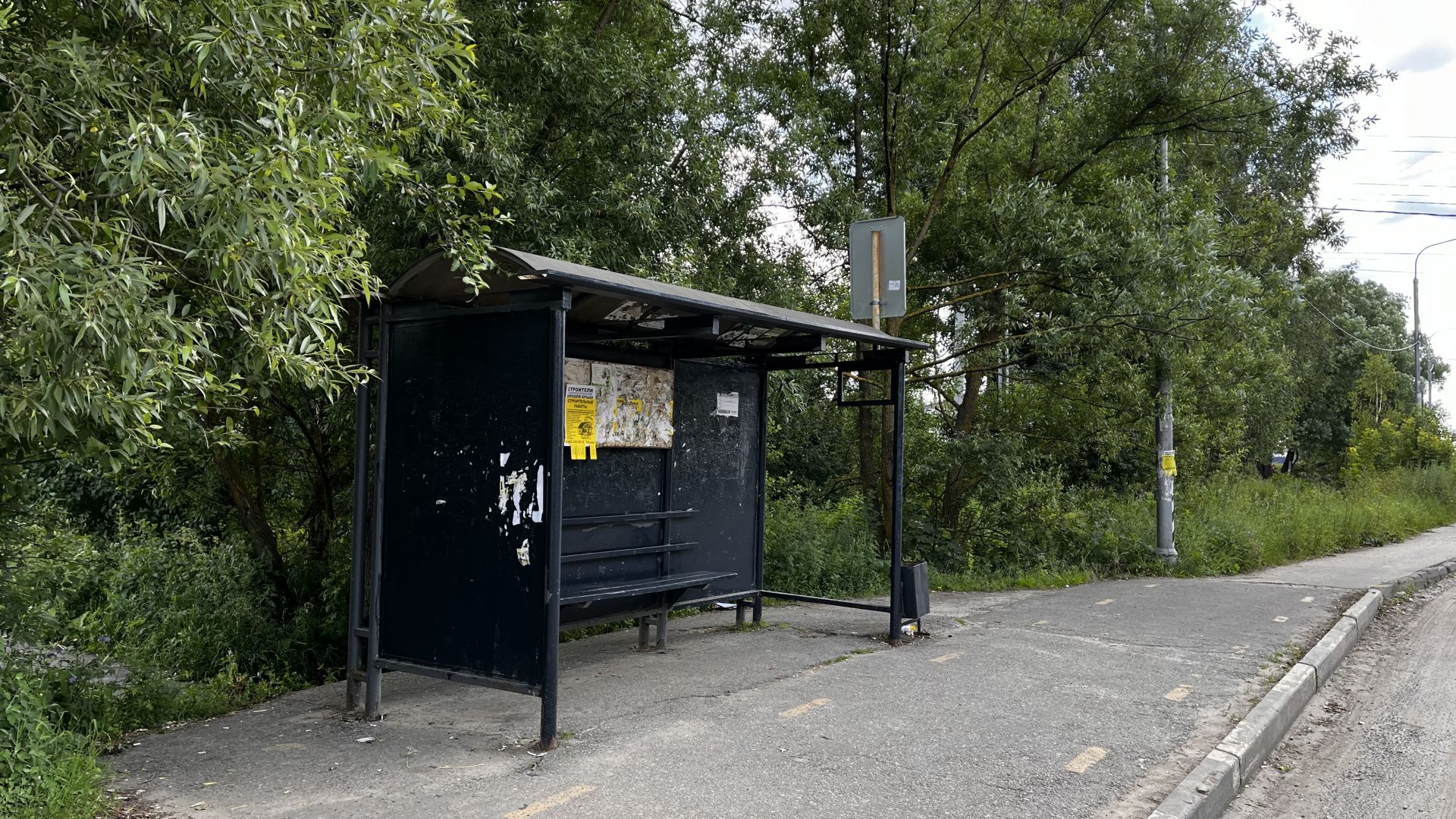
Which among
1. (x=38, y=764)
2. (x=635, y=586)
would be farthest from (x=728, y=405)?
(x=38, y=764)

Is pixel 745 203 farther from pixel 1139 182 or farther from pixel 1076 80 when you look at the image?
pixel 1076 80

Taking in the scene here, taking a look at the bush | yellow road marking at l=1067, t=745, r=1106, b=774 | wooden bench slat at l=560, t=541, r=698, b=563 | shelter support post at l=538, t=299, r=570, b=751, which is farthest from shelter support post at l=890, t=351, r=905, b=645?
shelter support post at l=538, t=299, r=570, b=751

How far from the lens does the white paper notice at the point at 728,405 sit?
8484 mm

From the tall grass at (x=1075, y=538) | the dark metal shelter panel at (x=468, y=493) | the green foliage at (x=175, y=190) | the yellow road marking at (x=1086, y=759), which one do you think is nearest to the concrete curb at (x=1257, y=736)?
the yellow road marking at (x=1086, y=759)

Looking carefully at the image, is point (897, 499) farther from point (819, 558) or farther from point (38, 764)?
point (38, 764)

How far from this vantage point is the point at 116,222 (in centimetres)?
402

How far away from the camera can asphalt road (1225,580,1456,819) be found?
5211 mm

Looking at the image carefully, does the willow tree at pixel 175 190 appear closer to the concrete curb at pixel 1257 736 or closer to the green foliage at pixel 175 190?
the green foliage at pixel 175 190

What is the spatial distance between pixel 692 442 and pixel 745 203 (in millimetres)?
4334

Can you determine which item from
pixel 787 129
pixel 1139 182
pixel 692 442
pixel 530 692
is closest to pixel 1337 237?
pixel 1139 182

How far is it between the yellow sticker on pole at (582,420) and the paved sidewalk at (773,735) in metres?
1.55

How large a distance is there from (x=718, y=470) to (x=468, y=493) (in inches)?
122

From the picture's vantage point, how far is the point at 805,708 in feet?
20.6

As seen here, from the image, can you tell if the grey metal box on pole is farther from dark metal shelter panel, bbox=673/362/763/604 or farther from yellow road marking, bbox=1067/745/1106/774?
yellow road marking, bbox=1067/745/1106/774
